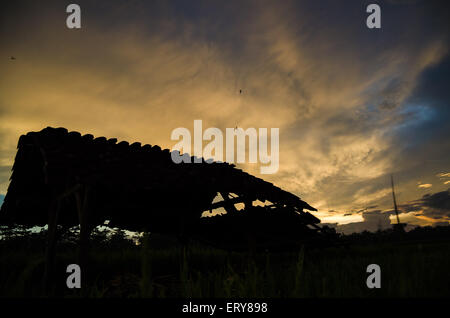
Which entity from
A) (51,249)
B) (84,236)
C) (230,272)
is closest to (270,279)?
(230,272)

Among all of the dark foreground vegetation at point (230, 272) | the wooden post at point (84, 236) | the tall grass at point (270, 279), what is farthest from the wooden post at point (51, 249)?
the wooden post at point (84, 236)

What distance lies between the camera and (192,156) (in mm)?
7363

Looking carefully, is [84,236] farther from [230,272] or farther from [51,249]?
[230,272]

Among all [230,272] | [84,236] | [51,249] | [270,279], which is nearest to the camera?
[270,279]

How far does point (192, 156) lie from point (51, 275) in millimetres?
3991

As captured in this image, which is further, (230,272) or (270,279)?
(230,272)

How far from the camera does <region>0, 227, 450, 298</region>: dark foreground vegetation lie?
187 centimetres

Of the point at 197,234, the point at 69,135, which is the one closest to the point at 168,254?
the point at 197,234

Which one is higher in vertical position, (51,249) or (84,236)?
(84,236)

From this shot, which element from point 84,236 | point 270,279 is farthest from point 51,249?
point 270,279

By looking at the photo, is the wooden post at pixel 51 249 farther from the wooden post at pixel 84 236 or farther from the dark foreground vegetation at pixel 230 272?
the wooden post at pixel 84 236

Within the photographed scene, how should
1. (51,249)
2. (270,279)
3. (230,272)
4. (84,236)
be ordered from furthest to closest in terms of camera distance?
1. (51,249)
2. (84,236)
3. (230,272)
4. (270,279)

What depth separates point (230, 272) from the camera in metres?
2.54
